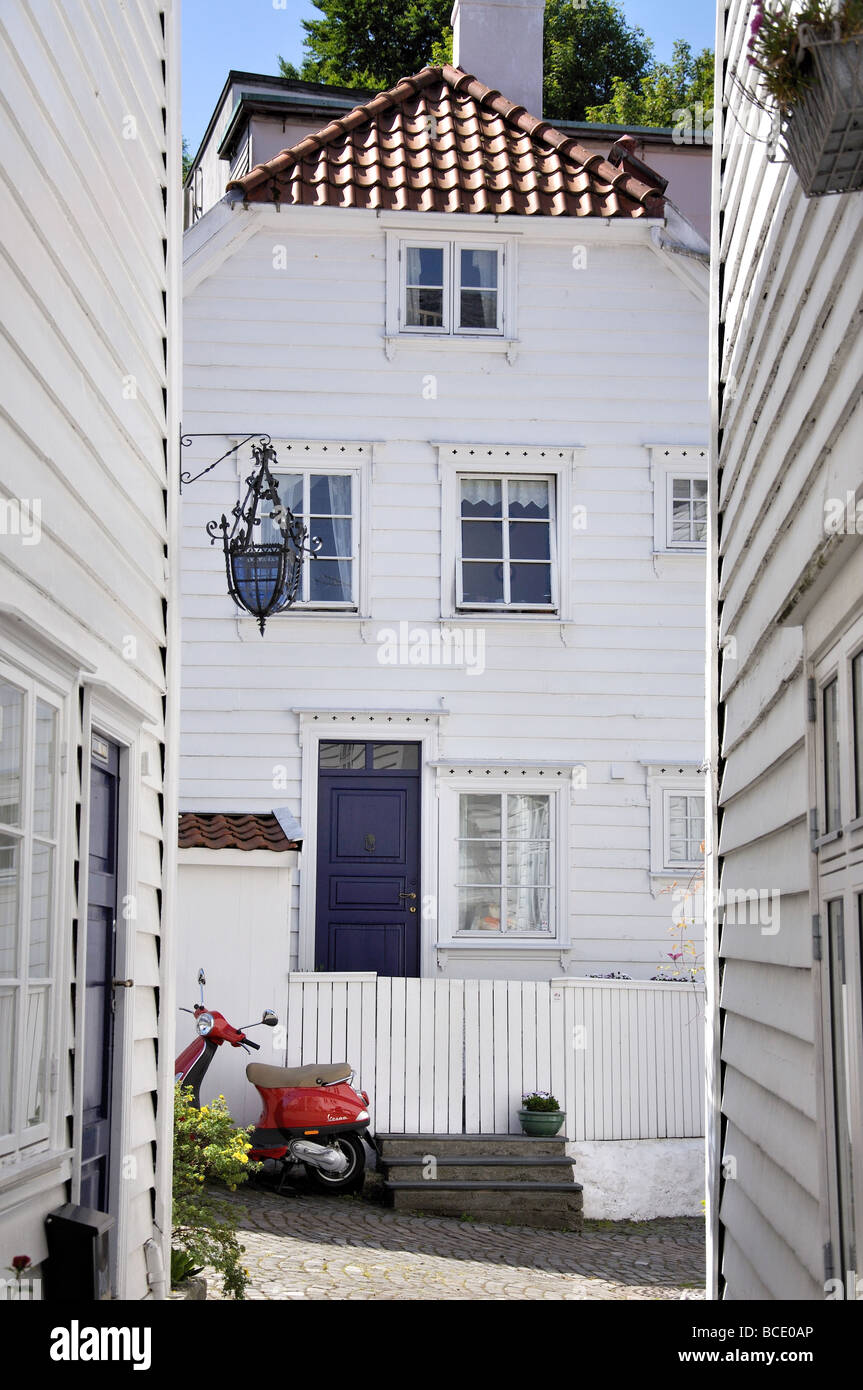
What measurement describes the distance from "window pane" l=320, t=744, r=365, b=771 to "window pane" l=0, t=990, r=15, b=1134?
8.89 m

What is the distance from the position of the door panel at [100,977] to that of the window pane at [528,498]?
7.97m

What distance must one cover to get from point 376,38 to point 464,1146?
2458 cm

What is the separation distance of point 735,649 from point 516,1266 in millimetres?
4471

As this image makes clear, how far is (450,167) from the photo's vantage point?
14.2m

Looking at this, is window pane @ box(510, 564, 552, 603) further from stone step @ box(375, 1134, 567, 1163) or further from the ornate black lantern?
stone step @ box(375, 1134, 567, 1163)

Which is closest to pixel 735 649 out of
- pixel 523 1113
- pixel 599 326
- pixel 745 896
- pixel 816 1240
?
pixel 745 896

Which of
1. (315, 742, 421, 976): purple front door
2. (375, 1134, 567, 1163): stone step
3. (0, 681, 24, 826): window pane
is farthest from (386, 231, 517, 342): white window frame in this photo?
(0, 681, 24, 826): window pane

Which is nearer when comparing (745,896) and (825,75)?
(825,75)

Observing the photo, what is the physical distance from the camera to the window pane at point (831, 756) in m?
4.07

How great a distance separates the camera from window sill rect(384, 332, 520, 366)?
1359 centimetres

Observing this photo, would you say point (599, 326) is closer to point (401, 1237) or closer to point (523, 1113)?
point (523, 1113)

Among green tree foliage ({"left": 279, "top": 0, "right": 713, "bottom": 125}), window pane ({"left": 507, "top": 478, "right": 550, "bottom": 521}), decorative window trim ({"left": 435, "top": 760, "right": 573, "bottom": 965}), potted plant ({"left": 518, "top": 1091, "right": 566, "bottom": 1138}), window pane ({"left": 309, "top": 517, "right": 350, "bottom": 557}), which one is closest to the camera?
potted plant ({"left": 518, "top": 1091, "right": 566, "bottom": 1138})

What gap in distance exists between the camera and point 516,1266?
8.79 m
